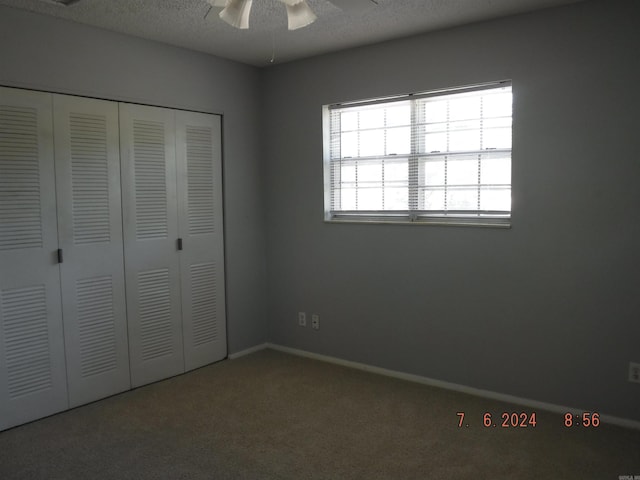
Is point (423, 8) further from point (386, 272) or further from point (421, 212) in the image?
point (386, 272)

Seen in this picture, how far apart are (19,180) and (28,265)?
0.50 m

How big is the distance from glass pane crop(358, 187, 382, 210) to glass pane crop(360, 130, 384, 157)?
0.89 feet

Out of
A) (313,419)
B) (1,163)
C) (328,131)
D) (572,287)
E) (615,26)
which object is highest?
(615,26)

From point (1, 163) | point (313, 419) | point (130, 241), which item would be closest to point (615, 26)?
point (313, 419)

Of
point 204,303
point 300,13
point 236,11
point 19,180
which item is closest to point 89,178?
point 19,180

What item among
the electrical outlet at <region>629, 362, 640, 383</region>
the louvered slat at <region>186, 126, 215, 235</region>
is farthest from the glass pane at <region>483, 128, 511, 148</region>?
the louvered slat at <region>186, 126, 215, 235</region>

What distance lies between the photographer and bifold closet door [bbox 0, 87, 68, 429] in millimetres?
2916

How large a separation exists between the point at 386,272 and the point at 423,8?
5.81ft

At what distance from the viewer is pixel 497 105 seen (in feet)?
10.7

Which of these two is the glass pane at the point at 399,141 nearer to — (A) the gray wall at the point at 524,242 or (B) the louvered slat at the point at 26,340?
(A) the gray wall at the point at 524,242

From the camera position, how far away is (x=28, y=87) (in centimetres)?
296

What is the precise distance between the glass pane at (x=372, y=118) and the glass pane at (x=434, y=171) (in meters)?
0.49

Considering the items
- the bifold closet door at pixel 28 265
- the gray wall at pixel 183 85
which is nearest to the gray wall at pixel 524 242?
the gray wall at pixel 183 85

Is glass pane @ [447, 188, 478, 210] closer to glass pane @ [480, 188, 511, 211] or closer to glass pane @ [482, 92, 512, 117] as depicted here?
glass pane @ [480, 188, 511, 211]
